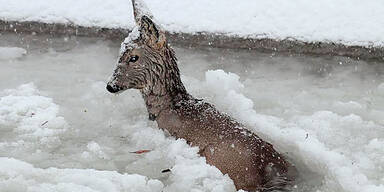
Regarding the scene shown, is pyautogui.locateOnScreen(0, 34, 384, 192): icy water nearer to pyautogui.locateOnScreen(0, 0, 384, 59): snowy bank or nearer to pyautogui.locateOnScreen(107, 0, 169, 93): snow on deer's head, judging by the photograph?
pyautogui.locateOnScreen(0, 0, 384, 59): snowy bank

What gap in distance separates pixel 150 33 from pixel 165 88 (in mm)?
534

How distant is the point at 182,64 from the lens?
659 cm

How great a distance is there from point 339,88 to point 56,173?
10.2ft

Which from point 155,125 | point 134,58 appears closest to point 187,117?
point 155,125

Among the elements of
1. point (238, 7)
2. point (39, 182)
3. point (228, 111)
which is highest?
point (238, 7)

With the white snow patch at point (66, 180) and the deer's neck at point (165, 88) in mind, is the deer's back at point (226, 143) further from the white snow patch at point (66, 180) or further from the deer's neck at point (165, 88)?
the white snow patch at point (66, 180)

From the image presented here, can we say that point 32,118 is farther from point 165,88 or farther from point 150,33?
point 150,33

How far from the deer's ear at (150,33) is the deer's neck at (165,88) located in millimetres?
140

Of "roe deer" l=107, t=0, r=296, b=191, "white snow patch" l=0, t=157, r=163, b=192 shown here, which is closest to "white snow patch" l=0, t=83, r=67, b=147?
"white snow patch" l=0, t=157, r=163, b=192

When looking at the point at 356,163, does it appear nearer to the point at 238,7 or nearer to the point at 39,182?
the point at 39,182

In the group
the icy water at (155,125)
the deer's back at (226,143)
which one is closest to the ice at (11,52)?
the icy water at (155,125)

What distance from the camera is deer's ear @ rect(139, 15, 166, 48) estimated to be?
15.6 feet

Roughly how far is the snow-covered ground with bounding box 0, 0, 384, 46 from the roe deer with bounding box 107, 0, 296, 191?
6.37 feet

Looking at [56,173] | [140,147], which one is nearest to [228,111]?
[140,147]
